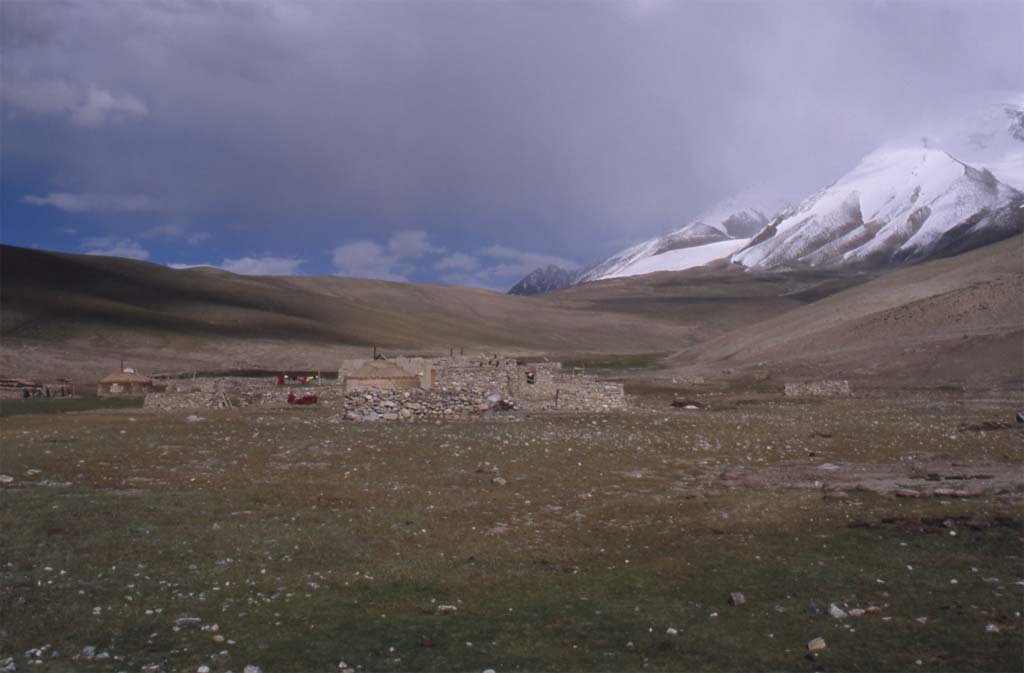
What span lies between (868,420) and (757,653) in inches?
908

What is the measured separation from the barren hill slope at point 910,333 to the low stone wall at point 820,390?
32.0 feet

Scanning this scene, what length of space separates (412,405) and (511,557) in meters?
18.2

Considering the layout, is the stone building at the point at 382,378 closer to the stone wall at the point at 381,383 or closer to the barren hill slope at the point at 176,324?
the stone wall at the point at 381,383

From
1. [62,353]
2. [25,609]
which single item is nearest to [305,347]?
[62,353]

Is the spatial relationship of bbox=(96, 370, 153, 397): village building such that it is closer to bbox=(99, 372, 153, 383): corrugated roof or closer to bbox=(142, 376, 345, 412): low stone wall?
bbox=(99, 372, 153, 383): corrugated roof

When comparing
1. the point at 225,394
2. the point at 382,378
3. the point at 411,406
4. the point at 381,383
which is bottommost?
the point at 225,394

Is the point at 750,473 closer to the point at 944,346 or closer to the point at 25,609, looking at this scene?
the point at 25,609

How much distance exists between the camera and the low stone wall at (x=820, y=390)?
152ft

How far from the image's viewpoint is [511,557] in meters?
11.8

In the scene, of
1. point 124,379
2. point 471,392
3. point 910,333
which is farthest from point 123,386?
point 910,333

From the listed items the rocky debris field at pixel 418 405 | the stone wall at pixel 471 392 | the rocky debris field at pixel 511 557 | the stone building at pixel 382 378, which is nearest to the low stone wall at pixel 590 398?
the stone wall at pixel 471 392

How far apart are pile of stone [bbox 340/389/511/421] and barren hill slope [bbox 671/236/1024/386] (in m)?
35.0

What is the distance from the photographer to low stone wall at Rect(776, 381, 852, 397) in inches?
1826

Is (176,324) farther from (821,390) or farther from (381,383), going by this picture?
(821,390)
